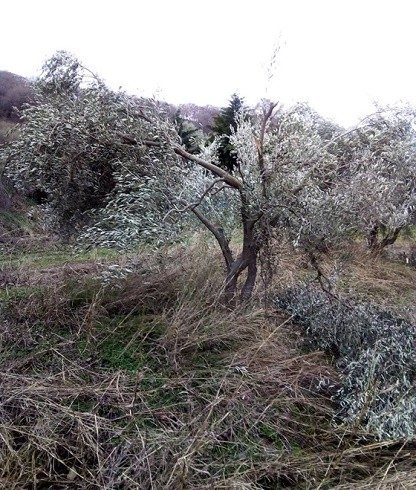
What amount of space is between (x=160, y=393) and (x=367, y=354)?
1630mm

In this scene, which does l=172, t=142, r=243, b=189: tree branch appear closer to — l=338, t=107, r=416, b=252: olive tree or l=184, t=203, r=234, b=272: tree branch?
l=184, t=203, r=234, b=272: tree branch

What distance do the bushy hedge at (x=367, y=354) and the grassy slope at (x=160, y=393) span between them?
6.1 inches

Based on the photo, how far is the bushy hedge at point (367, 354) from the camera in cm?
321

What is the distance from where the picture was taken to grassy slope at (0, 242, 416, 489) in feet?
8.82

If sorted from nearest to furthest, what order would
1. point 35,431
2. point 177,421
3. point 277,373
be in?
point 35,431 → point 177,421 → point 277,373

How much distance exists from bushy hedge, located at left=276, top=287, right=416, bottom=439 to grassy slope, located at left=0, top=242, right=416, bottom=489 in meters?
0.15

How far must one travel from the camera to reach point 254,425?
3.08m

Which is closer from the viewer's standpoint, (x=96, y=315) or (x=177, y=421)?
(x=177, y=421)

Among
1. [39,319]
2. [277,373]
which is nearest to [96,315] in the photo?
[39,319]

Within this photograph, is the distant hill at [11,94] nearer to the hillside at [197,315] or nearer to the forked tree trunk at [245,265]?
the hillside at [197,315]

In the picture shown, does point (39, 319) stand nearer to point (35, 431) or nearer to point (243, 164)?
point (35, 431)

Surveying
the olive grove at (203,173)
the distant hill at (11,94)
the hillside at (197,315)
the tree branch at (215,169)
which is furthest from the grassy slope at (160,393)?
the distant hill at (11,94)

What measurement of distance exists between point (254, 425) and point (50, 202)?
289 centimetres

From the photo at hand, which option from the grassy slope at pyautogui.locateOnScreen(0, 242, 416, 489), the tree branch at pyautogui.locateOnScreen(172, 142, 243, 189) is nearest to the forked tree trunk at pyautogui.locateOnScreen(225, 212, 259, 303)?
the grassy slope at pyautogui.locateOnScreen(0, 242, 416, 489)
